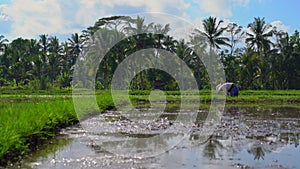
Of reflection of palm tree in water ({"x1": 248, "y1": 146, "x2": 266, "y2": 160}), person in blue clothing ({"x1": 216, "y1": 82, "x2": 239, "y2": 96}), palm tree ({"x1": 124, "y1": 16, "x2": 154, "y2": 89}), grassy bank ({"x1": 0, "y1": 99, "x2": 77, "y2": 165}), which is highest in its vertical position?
palm tree ({"x1": 124, "y1": 16, "x2": 154, "y2": 89})

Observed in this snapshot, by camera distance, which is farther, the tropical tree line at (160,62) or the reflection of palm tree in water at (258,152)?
the tropical tree line at (160,62)

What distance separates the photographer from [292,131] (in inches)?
409

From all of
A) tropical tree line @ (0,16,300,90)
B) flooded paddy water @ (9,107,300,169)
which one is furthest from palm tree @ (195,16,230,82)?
flooded paddy water @ (9,107,300,169)

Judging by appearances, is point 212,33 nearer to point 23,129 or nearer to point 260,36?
point 260,36

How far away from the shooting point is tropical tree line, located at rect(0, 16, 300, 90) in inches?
1486

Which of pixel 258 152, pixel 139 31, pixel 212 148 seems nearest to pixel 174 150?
pixel 212 148

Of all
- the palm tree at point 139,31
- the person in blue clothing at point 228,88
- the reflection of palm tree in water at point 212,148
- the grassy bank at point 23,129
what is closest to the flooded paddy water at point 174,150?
the reflection of palm tree in water at point 212,148

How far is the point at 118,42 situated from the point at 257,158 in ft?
102

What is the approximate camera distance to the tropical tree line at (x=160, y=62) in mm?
Answer: 37750

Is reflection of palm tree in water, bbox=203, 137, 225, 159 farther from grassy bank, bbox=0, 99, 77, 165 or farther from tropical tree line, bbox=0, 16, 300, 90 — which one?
tropical tree line, bbox=0, 16, 300, 90

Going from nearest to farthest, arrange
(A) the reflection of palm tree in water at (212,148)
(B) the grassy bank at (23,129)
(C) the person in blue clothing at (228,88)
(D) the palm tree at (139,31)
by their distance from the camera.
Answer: (B) the grassy bank at (23,129), (A) the reflection of palm tree in water at (212,148), (C) the person in blue clothing at (228,88), (D) the palm tree at (139,31)

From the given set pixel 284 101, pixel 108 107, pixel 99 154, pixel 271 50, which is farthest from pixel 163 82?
pixel 99 154

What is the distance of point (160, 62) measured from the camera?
4281 centimetres

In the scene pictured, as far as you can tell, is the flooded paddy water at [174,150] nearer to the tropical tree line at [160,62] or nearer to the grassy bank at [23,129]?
the grassy bank at [23,129]
